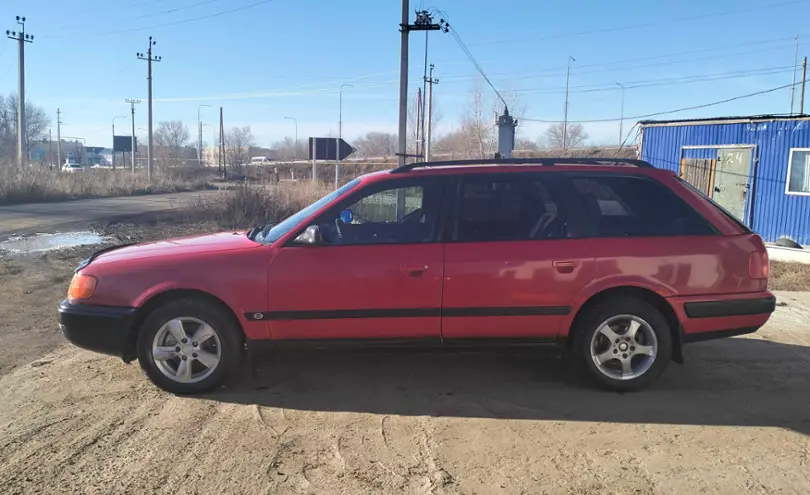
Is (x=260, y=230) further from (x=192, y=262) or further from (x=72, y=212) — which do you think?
(x=72, y=212)

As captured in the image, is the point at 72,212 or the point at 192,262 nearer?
the point at 192,262

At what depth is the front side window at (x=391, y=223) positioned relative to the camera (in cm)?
430

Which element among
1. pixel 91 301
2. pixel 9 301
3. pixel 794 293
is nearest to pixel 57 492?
pixel 91 301

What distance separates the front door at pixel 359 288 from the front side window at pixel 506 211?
307 mm

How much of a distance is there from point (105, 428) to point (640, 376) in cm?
374

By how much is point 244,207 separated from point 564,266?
13941mm

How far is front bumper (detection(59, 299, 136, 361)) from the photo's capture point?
13.7 ft

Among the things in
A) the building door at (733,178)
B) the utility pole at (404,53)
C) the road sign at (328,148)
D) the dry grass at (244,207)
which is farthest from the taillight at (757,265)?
the road sign at (328,148)

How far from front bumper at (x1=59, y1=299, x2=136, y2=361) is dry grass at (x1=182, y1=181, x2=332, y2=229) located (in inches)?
471

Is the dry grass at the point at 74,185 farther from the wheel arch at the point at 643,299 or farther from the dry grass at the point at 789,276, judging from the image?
the dry grass at the point at 789,276

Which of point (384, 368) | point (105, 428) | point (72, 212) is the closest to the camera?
point (105, 428)

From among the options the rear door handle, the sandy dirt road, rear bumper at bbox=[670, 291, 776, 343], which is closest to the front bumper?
the sandy dirt road

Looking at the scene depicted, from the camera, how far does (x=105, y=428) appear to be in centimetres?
378

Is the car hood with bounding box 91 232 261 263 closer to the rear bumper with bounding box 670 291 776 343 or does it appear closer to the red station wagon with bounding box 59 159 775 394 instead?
the red station wagon with bounding box 59 159 775 394
